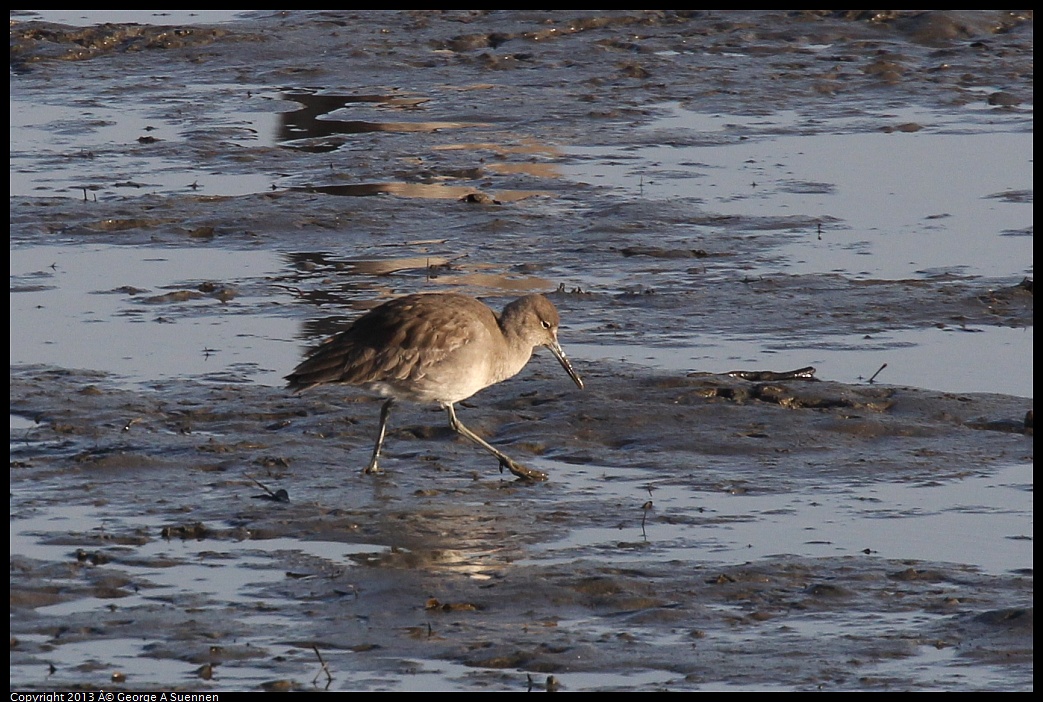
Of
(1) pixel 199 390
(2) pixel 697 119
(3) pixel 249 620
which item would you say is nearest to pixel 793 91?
(2) pixel 697 119

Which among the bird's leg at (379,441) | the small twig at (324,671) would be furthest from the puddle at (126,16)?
the small twig at (324,671)

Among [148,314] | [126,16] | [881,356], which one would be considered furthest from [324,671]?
[126,16]

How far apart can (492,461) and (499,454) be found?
33 cm

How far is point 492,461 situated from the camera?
9.48 metres

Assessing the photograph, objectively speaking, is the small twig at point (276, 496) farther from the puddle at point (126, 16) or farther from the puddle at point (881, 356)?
the puddle at point (126, 16)

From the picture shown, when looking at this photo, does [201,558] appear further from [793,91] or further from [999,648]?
[793,91]

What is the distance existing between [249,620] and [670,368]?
14.0 feet

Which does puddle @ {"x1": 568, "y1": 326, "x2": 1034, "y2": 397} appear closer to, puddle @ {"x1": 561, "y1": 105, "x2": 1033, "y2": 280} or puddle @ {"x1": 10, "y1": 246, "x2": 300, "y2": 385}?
puddle @ {"x1": 561, "y1": 105, "x2": 1033, "y2": 280}

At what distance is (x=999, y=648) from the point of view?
689 cm

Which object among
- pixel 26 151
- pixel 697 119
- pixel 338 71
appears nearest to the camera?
pixel 26 151

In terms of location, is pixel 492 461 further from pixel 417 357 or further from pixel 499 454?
pixel 417 357

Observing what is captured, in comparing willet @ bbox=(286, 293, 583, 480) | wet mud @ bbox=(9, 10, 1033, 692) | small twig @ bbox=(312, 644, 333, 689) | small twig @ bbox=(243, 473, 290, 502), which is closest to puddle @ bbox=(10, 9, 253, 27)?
wet mud @ bbox=(9, 10, 1033, 692)

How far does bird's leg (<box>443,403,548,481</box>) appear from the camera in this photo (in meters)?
9.06

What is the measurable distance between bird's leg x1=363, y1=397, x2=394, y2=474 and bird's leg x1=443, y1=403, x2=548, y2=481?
0.99ft
